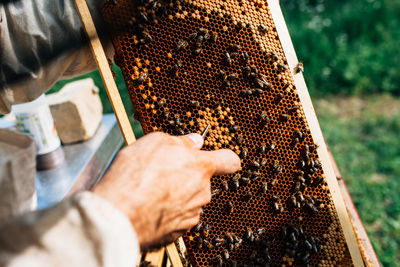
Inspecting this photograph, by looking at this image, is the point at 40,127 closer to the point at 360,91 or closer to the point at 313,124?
the point at 313,124

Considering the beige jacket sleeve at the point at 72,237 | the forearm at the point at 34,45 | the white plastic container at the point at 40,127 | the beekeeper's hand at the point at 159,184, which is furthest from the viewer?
the white plastic container at the point at 40,127

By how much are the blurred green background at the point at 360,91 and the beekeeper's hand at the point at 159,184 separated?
3609mm

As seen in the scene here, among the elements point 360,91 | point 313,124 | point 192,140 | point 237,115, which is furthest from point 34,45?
point 360,91

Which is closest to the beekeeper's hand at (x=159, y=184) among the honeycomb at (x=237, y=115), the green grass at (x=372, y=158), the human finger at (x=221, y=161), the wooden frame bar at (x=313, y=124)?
the human finger at (x=221, y=161)

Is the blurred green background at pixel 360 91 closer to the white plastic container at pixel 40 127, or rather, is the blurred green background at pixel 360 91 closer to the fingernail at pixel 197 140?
the white plastic container at pixel 40 127

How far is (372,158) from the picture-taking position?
210 inches

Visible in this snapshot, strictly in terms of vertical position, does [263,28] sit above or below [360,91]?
above

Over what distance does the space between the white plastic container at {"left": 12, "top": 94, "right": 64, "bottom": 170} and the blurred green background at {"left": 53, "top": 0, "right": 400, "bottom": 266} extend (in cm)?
251

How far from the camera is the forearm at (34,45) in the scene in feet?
7.41

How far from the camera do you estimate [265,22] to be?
2.08 meters

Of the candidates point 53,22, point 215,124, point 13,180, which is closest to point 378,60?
point 215,124

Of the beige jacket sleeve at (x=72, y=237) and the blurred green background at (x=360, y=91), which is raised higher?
the beige jacket sleeve at (x=72, y=237)

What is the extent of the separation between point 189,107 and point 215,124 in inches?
8.2

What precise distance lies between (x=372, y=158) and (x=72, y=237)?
5495mm
